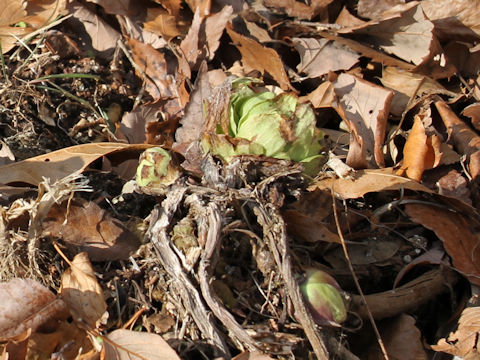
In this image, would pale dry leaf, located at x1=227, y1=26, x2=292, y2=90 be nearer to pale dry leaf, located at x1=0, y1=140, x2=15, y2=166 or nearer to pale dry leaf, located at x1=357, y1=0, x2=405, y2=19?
pale dry leaf, located at x1=357, y1=0, x2=405, y2=19

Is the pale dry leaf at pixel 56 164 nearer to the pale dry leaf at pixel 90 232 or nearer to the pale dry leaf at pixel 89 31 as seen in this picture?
the pale dry leaf at pixel 90 232

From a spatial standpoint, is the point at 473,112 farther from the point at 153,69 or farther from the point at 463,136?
the point at 153,69

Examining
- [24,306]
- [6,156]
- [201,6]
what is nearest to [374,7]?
[201,6]

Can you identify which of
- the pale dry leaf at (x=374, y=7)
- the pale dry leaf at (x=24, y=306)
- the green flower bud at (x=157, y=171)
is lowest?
the pale dry leaf at (x=24, y=306)

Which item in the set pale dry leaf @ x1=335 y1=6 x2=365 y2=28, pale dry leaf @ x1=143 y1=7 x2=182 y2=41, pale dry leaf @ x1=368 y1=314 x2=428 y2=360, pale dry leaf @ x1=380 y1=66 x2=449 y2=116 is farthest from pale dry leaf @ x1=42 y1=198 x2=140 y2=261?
pale dry leaf @ x1=335 y1=6 x2=365 y2=28

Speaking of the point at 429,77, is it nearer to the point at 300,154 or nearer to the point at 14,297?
the point at 300,154

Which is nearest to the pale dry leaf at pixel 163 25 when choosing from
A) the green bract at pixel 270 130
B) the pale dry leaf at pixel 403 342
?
the green bract at pixel 270 130
